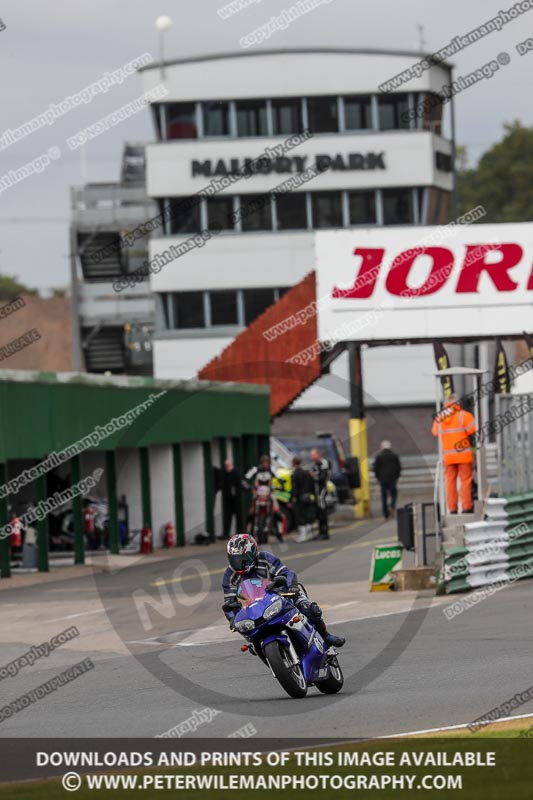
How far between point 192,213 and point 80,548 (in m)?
35.6

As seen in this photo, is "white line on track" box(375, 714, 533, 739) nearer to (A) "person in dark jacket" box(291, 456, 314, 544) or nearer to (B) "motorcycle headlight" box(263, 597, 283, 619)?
(B) "motorcycle headlight" box(263, 597, 283, 619)

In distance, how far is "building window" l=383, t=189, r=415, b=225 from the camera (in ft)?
206

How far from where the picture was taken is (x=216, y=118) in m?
62.8

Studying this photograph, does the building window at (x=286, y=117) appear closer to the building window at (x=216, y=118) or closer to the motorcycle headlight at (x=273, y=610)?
the building window at (x=216, y=118)

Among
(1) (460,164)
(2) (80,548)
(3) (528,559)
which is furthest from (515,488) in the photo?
(1) (460,164)

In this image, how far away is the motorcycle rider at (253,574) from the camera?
12.6 m

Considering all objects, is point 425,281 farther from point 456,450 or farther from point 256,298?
point 256,298

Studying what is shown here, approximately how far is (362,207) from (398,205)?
1.44 m

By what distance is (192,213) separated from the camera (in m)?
63.1

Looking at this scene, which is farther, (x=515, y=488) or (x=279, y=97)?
(x=279, y=97)

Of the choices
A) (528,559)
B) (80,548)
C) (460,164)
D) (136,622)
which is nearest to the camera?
(136,622)

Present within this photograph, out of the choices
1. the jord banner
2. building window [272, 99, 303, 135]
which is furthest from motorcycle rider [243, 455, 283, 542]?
building window [272, 99, 303, 135]

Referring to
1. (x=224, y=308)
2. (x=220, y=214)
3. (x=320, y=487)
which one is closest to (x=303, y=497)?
(x=320, y=487)

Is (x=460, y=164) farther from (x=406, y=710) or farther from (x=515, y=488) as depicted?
(x=406, y=710)
